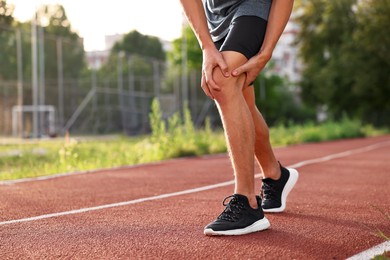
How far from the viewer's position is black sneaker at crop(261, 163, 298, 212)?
4957mm

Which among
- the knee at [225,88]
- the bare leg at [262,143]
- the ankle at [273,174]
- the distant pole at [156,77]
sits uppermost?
the distant pole at [156,77]

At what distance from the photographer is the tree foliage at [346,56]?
4288 cm

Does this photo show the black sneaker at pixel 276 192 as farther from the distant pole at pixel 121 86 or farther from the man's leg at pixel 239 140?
the distant pole at pixel 121 86

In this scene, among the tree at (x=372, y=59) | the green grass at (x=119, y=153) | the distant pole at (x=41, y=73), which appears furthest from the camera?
the tree at (x=372, y=59)

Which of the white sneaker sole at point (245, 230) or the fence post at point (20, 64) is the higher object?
the fence post at point (20, 64)

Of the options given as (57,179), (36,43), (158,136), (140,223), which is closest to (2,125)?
(36,43)

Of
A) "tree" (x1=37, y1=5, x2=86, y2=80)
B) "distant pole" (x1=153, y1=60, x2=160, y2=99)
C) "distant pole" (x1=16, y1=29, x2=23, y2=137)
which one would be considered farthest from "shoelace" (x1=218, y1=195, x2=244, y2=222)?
"distant pole" (x1=153, y1=60, x2=160, y2=99)

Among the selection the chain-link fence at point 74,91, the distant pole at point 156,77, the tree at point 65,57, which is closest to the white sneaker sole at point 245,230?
the chain-link fence at point 74,91

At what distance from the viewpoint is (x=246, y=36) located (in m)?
4.23

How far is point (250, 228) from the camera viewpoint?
161 inches

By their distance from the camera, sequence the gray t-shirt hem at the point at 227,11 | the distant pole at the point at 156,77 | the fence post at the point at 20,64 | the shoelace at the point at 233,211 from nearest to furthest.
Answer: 1. the shoelace at the point at 233,211
2. the gray t-shirt hem at the point at 227,11
3. the fence post at the point at 20,64
4. the distant pole at the point at 156,77

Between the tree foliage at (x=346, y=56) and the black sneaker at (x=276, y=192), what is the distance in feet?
126

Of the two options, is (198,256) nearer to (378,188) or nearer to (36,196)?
(36,196)

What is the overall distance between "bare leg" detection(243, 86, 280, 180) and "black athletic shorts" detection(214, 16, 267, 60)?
1.63ft
